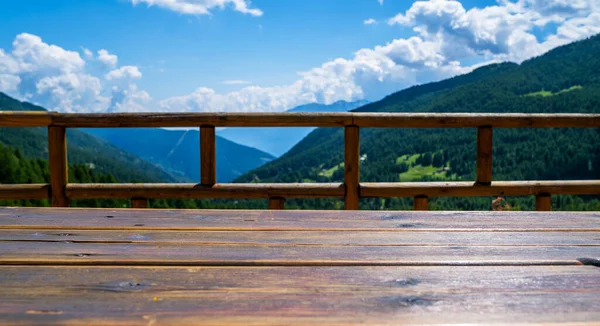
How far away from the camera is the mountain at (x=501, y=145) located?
76.1 metres

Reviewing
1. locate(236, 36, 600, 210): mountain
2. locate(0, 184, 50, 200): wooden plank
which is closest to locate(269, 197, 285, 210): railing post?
locate(0, 184, 50, 200): wooden plank

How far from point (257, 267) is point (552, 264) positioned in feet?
2.15

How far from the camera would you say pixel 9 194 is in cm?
307

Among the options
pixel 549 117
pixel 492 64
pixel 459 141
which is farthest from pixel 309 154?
pixel 549 117

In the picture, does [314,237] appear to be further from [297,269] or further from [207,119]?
[207,119]

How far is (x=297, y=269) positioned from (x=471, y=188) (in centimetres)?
235

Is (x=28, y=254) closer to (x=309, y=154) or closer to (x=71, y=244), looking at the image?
(x=71, y=244)

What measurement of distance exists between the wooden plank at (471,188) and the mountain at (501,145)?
1903 inches

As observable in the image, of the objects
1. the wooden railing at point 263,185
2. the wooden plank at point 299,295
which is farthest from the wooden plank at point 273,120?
the wooden plank at point 299,295

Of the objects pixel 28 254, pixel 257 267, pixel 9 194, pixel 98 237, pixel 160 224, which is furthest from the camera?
pixel 9 194

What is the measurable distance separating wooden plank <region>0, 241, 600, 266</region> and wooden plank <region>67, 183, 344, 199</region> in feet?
5.76

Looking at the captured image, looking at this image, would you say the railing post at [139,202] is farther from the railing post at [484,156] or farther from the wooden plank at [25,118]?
the railing post at [484,156]

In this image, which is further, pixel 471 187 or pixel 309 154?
pixel 309 154

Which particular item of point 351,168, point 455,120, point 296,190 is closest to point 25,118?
point 296,190
